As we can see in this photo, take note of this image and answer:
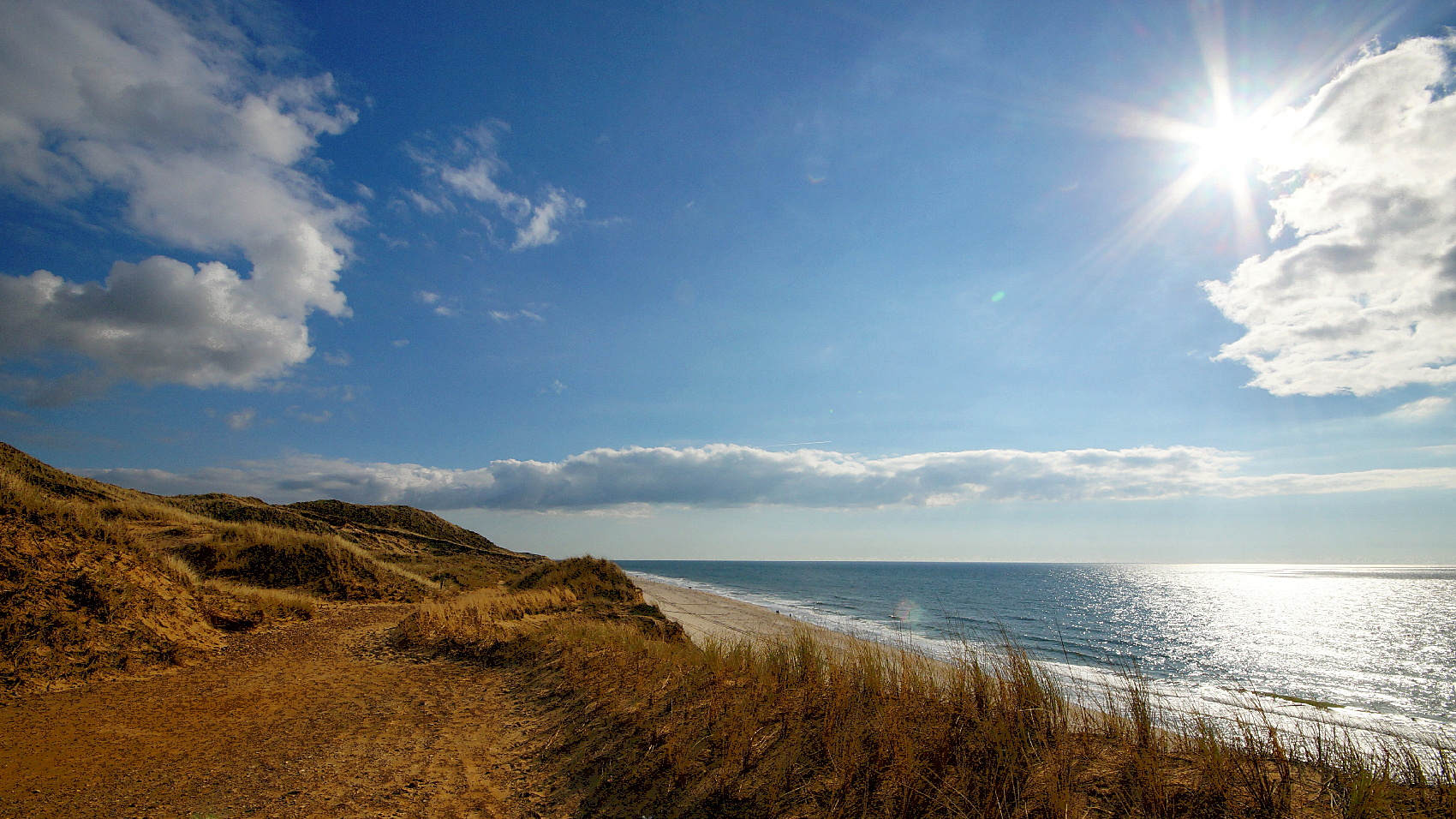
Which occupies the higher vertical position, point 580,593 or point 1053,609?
point 580,593

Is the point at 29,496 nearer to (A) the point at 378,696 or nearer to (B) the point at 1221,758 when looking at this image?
(A) the point at 378,696

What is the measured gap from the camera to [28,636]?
26.5 feet

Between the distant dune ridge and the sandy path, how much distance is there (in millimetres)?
919

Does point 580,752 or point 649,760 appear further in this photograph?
point 580,752

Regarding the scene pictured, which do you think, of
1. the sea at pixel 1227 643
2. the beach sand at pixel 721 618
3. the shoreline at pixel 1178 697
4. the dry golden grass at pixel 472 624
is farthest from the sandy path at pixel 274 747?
the beach sand at pixel 721 618

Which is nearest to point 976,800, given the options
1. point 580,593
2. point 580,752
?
point 580,752

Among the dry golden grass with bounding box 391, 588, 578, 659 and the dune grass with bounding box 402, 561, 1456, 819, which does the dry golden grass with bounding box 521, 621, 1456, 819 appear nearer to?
the dune grass with bounding box 402, 561, 1456, 819

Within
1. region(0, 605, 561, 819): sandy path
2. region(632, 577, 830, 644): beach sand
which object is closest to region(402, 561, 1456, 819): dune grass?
region(0, 605, 561, 819): sandy path

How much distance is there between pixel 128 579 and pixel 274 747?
7.58m

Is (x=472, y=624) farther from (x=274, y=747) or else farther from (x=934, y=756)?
(x=934, y=756)

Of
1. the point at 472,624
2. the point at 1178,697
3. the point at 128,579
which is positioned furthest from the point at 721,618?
the point at 1178,697

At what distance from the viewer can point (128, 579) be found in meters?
10.4

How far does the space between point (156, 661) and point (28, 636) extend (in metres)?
1.56

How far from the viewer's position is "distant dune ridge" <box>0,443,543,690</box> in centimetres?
834
